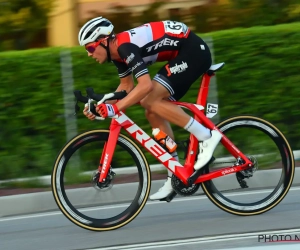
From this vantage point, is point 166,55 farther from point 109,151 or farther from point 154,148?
point 109,151

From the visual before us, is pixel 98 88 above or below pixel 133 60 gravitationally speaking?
below

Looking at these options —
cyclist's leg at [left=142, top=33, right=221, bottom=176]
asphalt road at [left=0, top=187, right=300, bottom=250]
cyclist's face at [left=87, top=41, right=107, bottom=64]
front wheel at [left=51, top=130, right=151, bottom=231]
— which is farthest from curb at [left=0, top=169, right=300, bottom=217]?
cyclist's face at [left=87, top=41, right=107, bottom=64]

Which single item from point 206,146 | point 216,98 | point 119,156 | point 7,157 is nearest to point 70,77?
point 7,157

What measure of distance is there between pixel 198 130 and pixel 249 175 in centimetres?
64

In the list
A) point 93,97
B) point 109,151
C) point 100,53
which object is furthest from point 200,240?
point 100,53

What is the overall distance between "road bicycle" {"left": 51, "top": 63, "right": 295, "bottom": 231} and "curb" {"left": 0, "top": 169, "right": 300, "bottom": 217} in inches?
0.5

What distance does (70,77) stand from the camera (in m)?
8.77

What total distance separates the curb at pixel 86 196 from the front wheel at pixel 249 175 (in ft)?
0.08

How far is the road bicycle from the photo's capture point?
19.7 feet

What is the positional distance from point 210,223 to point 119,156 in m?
0.98

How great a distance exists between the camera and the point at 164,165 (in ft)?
20.3

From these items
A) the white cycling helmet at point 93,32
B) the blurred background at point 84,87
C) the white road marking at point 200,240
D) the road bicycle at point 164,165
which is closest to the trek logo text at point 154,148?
the road bicycle at point 164,165

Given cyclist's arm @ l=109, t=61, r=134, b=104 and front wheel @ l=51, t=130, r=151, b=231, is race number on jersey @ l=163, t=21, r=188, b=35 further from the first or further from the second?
front wheel @ l=51, t=130, r=151, b=231

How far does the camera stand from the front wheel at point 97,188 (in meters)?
5.98
